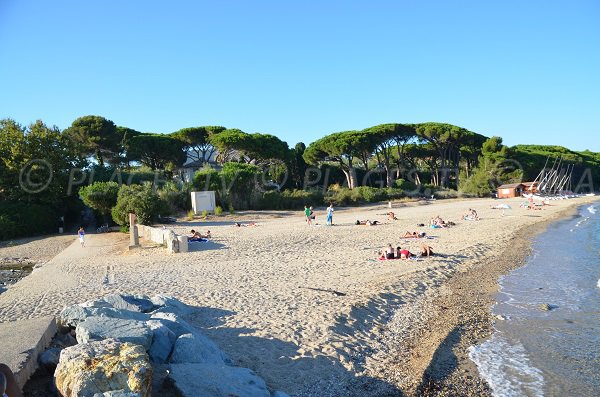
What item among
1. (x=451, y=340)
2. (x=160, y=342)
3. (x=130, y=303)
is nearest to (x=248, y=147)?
(x=130, y=303)

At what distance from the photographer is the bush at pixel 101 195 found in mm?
28375

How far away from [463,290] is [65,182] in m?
29.7

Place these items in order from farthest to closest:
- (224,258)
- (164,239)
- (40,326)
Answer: (164,239) → (224,258) → (40,326)

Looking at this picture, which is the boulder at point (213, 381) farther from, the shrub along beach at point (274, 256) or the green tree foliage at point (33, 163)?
the green tree foliage at point (33, 163)

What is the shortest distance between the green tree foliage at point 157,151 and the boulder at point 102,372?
143ft

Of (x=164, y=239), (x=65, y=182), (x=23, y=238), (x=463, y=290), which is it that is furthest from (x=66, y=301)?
(x=65, y=182)

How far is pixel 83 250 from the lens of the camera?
2041 cm

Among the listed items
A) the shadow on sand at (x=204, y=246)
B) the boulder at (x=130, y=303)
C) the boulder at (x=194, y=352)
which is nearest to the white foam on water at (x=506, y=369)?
the boulder at (x=194, y=352)

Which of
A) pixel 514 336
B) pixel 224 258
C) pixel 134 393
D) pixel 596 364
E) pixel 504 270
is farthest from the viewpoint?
pixel 224 258

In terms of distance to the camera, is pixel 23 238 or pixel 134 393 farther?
pixel 23 238

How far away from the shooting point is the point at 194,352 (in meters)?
5.60

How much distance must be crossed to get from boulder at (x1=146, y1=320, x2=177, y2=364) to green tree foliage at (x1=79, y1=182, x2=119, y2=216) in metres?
24.8

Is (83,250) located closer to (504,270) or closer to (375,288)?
(375,288)

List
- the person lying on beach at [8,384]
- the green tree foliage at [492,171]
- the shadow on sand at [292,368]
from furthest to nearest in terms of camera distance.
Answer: the green tree foliage at [492,171]
the shadow on sand at [292,368]
the person lying on beach at [8,384]
